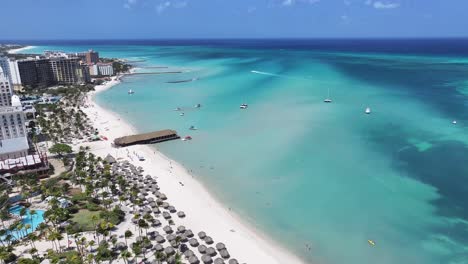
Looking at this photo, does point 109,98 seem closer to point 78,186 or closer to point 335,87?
point 78,186

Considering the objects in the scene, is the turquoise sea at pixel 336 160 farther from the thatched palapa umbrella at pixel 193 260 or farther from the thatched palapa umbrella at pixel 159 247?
the thatched palapa umbrella at pixel 159 247

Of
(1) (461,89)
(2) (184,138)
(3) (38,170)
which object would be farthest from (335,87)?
(3) (38,170)

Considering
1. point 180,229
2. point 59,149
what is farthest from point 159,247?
point 59,149

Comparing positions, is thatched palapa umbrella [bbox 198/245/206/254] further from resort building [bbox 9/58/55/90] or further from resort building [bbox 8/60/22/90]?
resort building [bbox 8/60/22/90]

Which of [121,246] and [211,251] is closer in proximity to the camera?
[211,251]

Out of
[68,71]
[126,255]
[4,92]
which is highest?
[4,92]

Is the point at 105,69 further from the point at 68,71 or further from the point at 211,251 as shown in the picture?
the point at 211,251

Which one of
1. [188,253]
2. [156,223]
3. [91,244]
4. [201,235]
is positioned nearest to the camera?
[91,244]

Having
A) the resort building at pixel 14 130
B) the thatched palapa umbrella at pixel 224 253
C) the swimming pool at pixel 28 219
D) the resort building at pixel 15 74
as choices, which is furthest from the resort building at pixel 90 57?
the thatched palapa umbrella at pixel 224 253
